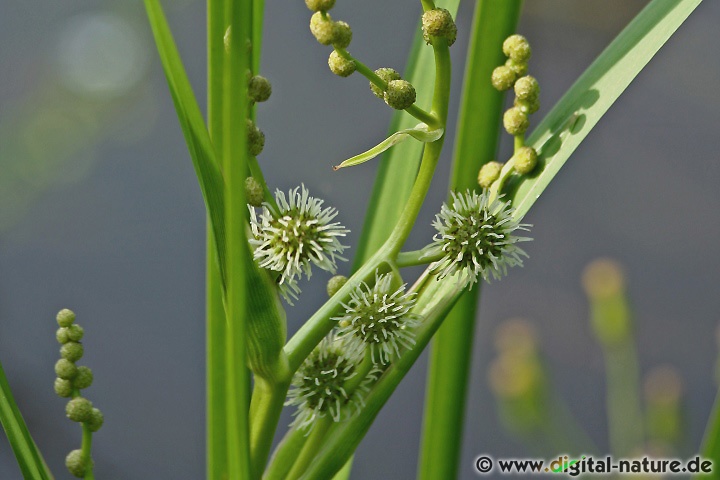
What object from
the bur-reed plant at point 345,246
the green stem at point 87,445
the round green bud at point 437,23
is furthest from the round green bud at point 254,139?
the green stem at point 87,445

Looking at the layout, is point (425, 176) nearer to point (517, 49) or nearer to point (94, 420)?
point (517, 49)

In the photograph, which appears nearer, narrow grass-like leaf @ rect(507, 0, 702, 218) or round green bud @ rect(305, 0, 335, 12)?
round green bud @ rect(305, 0, 335, 12)

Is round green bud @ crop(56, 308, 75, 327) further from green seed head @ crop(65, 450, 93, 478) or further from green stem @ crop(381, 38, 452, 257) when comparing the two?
green stem @ crop(381, 38, 452, 257)

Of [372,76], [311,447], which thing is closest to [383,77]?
[372,76]

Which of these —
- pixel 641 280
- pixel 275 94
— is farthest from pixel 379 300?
pixel 641 280

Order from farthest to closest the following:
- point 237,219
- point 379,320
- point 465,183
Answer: point 465,183
point 379,320
point 237,219

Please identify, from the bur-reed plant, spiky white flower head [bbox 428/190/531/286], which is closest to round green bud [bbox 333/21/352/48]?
the bur-reed plant
